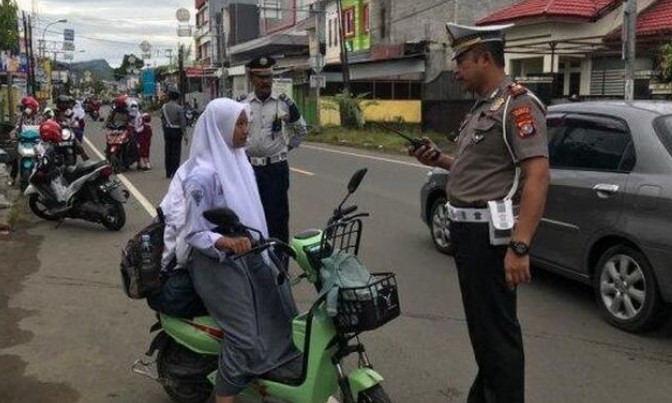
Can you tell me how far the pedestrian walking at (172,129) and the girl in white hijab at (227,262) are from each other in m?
11.7

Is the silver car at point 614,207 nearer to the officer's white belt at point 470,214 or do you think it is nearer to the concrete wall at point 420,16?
the officer's white belt at point 470,214

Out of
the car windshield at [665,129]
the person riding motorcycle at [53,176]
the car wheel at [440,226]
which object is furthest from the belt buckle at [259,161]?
the person riding motorcycle at [53,176]

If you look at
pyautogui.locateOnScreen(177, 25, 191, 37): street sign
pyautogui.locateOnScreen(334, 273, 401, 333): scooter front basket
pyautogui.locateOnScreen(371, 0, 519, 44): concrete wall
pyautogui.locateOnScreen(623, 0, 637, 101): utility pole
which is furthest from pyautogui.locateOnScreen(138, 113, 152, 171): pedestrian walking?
pyautogui.locateOnScreen(177, 25, 191, 37): street sign

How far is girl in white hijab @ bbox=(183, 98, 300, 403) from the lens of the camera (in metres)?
3.61

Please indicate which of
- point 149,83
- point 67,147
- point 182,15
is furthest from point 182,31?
A: point 67,147

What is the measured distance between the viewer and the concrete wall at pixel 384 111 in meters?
31.3

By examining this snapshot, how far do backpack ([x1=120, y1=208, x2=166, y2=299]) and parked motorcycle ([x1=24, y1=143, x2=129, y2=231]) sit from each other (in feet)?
19.2

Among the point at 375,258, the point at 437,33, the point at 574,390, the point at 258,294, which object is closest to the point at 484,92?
the point at 258,294

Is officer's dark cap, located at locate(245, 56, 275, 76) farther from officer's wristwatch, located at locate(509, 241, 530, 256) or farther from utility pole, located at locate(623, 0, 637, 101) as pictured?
utility pole, located at locate(623, 0, 637, 101)

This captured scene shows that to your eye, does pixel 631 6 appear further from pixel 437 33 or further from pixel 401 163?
pixel 437 33

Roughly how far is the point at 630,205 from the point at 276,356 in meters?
2.92

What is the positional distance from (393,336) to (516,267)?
2358 mm

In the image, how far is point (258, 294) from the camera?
381cm

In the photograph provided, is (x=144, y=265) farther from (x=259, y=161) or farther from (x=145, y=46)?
(x=145, y=46)
